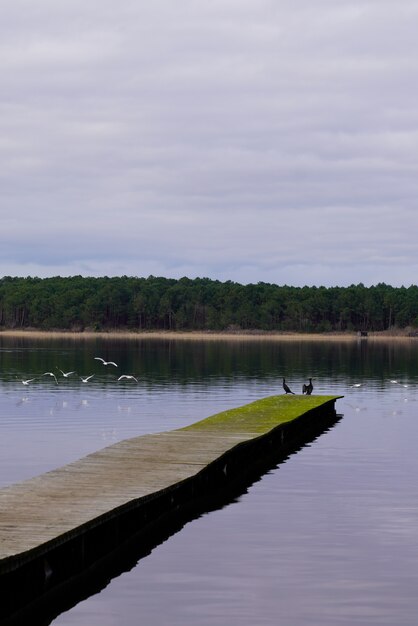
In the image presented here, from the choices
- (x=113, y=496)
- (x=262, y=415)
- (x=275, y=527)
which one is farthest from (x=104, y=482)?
(x=262, y=415)

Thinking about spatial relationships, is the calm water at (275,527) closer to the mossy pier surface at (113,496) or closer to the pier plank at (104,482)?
the mossy pier surface at (113,496)

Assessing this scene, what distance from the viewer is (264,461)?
118 feet

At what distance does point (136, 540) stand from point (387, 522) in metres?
5.94

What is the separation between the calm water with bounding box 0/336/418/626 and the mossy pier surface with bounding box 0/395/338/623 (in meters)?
0.75

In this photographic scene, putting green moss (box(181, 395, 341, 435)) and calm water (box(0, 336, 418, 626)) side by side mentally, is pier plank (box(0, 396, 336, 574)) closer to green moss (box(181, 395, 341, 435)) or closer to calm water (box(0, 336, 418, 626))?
green moss (box(181, 395, 341, 435))

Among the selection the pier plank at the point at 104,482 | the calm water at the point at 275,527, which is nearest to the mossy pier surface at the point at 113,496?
the pier plank at the point at 104,482

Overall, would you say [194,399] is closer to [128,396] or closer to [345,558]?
[128,396]

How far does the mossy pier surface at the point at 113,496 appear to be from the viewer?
58.3ft

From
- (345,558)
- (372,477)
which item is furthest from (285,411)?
(345,558)

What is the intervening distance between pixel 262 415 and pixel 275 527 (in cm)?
1879

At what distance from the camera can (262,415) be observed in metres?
42.9

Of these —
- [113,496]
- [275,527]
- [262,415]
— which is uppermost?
[262,415]

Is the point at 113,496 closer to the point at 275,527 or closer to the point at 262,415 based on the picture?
the point at 275,527

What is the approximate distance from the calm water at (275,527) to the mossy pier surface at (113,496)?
75 centimetres
